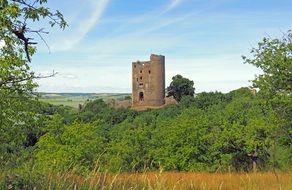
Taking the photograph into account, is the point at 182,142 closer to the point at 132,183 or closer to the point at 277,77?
the point at 277,77

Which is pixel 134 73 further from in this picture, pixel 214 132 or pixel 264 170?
pixel 264 170

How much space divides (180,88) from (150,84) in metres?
8.62

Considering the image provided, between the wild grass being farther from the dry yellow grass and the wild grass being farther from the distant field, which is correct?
the distant field

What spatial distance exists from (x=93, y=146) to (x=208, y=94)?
64280 mm

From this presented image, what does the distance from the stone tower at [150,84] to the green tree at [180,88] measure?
9.85ft

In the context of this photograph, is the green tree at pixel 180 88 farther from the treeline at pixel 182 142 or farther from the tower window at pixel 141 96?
the treeline at pixel 182 142

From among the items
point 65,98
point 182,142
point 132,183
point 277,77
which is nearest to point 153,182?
point 132,183

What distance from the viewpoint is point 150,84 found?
128 meters

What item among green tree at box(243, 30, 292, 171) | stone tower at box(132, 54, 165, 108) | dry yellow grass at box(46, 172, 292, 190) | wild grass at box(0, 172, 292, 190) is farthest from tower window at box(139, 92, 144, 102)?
wild grass at box(0, 172, 292, 190)

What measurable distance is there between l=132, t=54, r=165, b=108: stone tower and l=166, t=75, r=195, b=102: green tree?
3.00 metres

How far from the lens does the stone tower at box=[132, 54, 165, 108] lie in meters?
127

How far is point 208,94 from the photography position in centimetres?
10262

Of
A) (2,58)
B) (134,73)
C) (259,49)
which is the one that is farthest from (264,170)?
(134,73)

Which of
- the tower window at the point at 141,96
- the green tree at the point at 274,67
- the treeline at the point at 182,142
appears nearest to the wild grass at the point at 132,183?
the green tree at the point at 274,67
